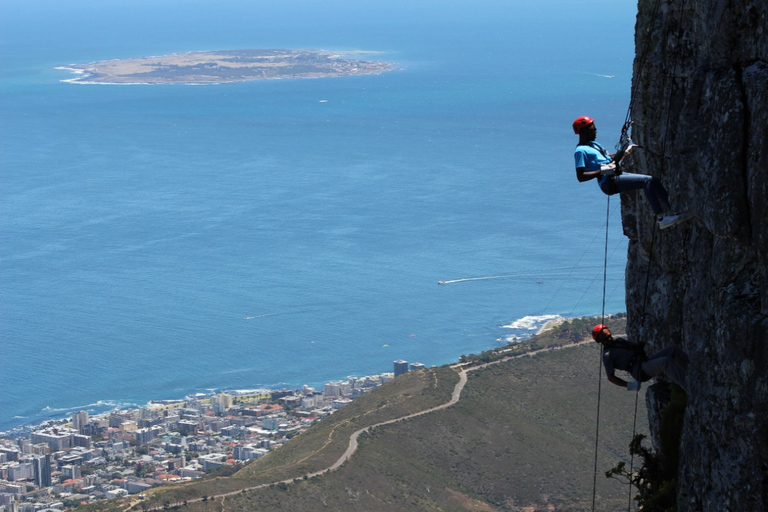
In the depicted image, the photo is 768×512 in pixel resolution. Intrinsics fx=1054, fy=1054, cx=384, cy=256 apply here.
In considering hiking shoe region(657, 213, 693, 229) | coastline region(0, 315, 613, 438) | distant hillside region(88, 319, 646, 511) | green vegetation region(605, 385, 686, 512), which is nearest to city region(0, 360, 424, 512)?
coastline region(0, 315, 613, 438)

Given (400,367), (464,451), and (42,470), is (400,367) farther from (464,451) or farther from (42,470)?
(464,451)

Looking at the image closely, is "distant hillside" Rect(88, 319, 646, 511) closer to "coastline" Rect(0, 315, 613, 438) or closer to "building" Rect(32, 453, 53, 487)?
"building" Rect(32, 453, 53, 487)

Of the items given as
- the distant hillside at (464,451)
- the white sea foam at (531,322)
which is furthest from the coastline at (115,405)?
the distant hillside at (464,451)

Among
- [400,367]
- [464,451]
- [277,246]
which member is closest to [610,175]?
[464,451]

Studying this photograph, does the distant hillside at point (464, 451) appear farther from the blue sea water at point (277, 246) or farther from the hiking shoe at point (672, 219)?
the hiking shoe at point (672, 219)

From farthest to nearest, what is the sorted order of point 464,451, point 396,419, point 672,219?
point 396,419, point 464,451, point 672,219

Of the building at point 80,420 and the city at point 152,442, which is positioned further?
the building at point 80,420

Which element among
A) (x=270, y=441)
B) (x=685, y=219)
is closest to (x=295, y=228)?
(x=270, y=441)
